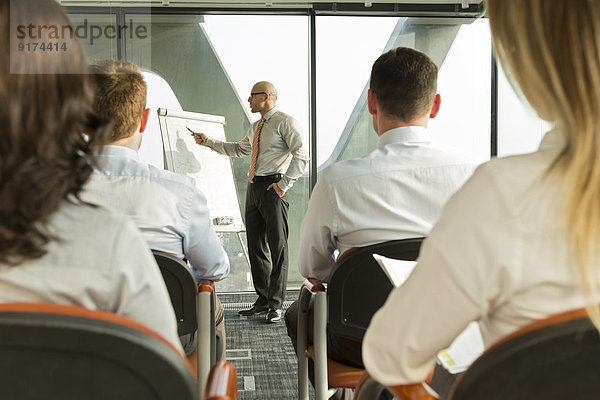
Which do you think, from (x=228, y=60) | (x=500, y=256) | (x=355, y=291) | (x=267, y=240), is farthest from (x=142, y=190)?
(x=228, y=60)

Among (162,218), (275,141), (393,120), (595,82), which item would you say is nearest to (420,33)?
(275,141)

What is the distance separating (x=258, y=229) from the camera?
453 centimetres

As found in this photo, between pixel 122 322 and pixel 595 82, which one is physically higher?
pixel 595 82

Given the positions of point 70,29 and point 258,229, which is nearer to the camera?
point 70,29

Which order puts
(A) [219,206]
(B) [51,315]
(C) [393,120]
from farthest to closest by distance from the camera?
(A) [219,206] < (C) [393,120] < (B) [51,315]

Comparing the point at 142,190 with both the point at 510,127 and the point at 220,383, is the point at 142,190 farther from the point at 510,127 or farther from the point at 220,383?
the point at 510,127

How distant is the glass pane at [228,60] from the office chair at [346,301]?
3414mm

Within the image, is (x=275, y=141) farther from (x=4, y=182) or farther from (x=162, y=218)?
(x=4, y=182)

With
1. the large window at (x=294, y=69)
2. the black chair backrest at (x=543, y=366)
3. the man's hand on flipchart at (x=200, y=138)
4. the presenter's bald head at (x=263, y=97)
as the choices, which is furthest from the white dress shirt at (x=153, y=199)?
the large window at (x=294, y=69)

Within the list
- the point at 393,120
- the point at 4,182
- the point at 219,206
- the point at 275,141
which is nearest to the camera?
the point at 4,182

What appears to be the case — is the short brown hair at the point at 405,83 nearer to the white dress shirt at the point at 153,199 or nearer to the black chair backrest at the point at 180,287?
the white dress shirt at the point at 153,199

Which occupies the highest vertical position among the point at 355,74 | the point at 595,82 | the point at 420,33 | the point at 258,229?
the point at 420,33

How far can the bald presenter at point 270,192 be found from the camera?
439 centimetres

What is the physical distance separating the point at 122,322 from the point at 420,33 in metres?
5.13
